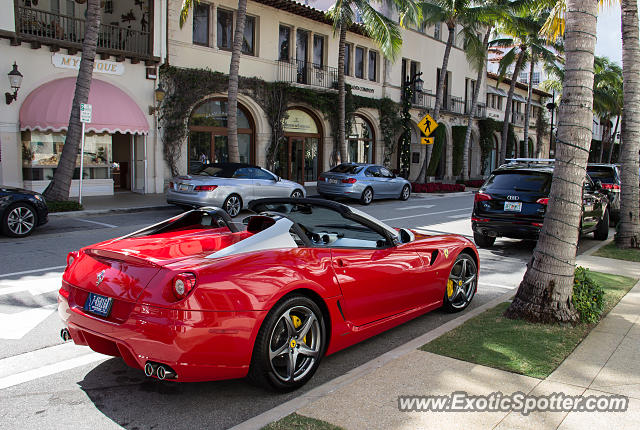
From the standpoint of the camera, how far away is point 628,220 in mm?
10305

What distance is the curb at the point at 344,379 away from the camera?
3.43m

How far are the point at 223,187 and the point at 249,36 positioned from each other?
1121 cm

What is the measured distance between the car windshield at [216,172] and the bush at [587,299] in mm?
11073

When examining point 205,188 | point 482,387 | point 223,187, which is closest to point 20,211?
point 205,188

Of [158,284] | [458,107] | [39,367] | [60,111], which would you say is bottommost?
[39,367]

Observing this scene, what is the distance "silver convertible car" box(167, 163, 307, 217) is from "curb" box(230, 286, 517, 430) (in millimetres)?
10194

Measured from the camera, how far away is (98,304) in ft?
12.4

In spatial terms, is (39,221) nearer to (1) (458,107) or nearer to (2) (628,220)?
(2) (628,220)

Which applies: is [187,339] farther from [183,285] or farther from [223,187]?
[223,187]

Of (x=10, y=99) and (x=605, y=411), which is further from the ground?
(x=10, y=99)

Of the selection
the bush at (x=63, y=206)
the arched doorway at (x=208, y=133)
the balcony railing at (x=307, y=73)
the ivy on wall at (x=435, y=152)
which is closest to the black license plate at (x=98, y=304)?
the bush at (x=63, y=206)

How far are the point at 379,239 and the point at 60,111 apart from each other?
14.8 meters

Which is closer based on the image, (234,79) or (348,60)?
(234,79)

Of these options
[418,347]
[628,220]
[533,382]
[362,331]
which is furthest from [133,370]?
[628,220]
